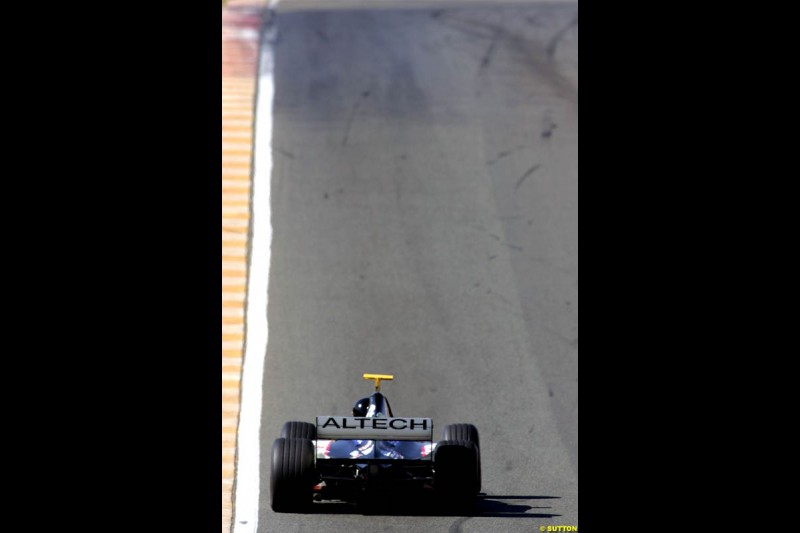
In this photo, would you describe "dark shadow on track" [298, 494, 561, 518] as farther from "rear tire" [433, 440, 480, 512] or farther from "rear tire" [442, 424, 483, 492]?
"rear tire" [442, 424, 483, 492]

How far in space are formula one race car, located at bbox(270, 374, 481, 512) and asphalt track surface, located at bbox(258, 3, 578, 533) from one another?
198 mm

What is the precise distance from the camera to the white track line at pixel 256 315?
12.8 metres

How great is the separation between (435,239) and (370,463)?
6898 millimetres

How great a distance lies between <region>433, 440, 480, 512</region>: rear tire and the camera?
38.8 ft

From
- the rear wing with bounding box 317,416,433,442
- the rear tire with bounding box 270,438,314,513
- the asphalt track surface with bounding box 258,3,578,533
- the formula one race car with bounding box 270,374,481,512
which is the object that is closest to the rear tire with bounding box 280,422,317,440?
the formula one race car with bounding box 270,374,481,512

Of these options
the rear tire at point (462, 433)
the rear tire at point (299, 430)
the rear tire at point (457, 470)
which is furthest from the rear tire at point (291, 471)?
the rear tire at point (462, 433)

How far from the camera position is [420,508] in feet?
40.1

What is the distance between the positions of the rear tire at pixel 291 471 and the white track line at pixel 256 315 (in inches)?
14.2

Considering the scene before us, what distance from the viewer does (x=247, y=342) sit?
1614 centimetres

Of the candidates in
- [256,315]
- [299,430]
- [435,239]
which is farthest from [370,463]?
[435,239]

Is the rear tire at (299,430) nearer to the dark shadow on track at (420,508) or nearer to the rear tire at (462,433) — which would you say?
the dark shadow on track at (420,508)

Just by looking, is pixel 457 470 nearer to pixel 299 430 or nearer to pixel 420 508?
pixel 420 508
